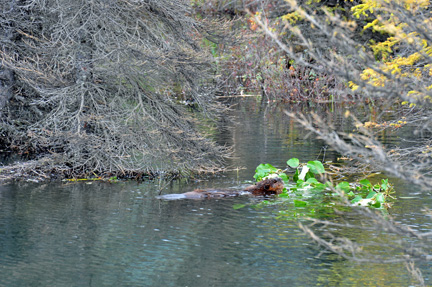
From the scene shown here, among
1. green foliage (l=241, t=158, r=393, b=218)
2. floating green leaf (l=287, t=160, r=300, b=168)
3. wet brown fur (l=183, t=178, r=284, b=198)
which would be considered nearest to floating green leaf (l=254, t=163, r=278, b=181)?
green foliage (l=241, t=158, r=393, b=218)

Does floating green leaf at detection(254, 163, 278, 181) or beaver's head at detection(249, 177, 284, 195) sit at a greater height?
floating green leaf at detection(254, 163, 278, 181)

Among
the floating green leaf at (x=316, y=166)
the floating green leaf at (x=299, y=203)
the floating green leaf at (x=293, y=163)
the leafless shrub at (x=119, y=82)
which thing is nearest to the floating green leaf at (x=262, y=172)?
the floating green leaf at (x=293, y=163)

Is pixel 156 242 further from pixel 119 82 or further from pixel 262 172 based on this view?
pixel 119 82

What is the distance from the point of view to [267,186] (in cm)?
1319

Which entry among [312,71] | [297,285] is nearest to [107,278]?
[297,285]

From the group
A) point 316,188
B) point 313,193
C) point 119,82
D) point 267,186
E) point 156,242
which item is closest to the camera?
point 156,242

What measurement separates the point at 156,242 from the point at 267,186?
3807mm

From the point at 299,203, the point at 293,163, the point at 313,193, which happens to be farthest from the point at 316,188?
the point at 299,203

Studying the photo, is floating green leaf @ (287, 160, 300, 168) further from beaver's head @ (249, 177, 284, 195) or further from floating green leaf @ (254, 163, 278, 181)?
beaver's head @ (249, 177, 284, 195)

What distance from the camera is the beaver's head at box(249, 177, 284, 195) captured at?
13.2 meters

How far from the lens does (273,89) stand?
35094mm

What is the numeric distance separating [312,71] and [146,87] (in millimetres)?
19822

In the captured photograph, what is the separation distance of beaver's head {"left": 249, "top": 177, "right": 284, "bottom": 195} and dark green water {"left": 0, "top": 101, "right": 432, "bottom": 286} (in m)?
0.42

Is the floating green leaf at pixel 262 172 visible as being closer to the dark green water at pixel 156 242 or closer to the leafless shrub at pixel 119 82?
the dark green water at pixel 156 242
